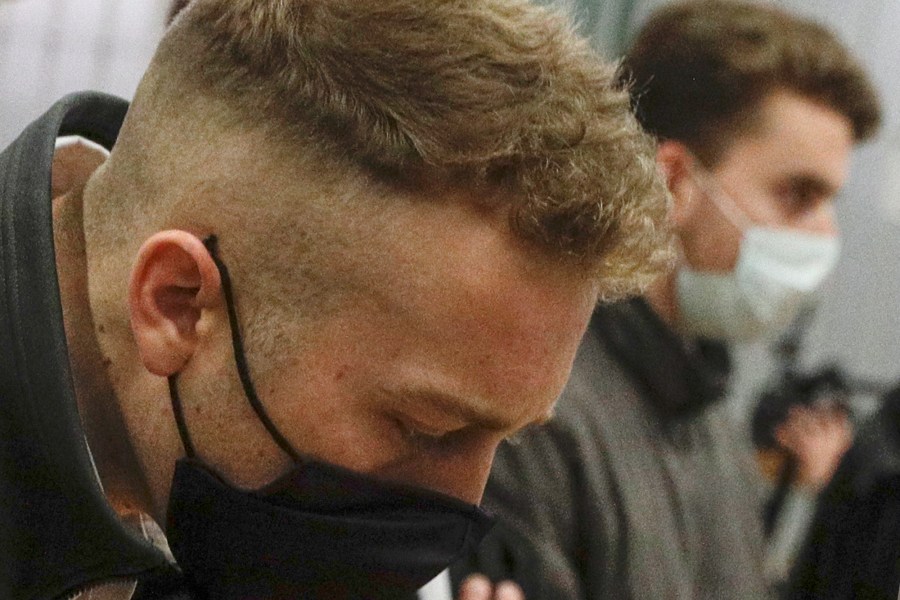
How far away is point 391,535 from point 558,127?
1.31 ft

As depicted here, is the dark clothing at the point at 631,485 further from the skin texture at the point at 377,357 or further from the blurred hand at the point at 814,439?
the blurred hand at the point at 814,439

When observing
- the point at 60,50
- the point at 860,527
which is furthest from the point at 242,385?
the point at 860,527

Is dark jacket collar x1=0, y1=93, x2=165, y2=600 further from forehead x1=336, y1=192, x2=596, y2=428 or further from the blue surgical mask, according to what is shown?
the blue surgical mask

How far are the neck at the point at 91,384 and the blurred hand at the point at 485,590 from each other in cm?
47

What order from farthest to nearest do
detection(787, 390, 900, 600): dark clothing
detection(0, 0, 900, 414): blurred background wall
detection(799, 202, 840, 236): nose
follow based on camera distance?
detection(0, 0, 900, 414): blurred background wall → detection(787, 390, 900, 600): dark clothing → detection(799, 202, 840, 236): nose

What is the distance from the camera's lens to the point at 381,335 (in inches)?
42.5

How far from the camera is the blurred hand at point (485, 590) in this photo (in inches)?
59.2

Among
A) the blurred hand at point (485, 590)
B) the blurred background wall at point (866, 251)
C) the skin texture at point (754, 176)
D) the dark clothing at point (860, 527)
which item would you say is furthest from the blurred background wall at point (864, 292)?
the blurred hand at point (485, 590)

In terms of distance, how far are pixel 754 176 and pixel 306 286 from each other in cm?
134

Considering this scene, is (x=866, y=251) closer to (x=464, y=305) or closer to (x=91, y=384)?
(x=464, y=305)

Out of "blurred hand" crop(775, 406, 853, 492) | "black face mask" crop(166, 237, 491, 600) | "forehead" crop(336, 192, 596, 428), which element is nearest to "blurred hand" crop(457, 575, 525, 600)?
"black face mask" crop(166, 237, 491, 600)

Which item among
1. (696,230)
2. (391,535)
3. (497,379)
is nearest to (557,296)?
(497,379)

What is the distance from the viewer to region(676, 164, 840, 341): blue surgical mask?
7.28 feet

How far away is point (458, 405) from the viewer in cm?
110
